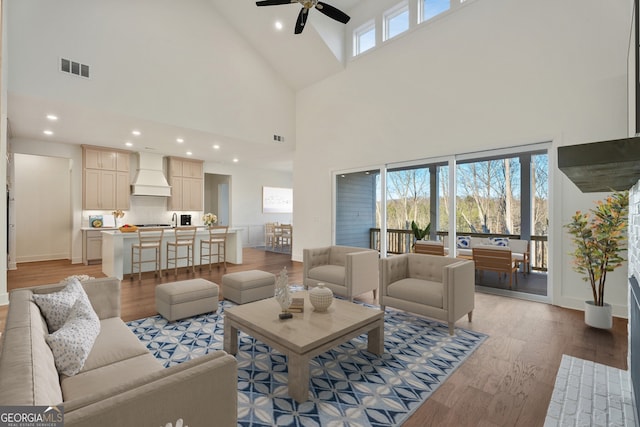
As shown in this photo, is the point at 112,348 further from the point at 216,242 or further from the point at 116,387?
the point at 216,242

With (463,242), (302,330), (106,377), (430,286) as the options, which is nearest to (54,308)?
(106,377)

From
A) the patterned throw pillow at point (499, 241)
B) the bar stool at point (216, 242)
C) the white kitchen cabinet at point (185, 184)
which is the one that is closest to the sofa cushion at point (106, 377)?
the bar stool at point (216, 242)

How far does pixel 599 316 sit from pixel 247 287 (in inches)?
162

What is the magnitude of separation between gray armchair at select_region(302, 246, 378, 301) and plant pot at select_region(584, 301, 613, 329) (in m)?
2.43

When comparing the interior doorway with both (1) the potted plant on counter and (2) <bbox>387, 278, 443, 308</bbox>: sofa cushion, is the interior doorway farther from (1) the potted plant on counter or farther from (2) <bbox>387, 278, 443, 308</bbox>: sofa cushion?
(1) the potted plant on counter

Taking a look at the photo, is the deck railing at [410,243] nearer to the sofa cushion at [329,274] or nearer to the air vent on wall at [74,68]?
the sofa cushion at [329,274]

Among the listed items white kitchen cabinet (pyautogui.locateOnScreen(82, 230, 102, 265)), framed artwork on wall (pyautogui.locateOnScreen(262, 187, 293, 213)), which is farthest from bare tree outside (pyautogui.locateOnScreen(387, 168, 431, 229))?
white kitchen cabinet (pyautogui.locateOnScreen(82, 230, 102, 265))

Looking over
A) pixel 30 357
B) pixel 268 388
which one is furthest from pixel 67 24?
pixel 268 388

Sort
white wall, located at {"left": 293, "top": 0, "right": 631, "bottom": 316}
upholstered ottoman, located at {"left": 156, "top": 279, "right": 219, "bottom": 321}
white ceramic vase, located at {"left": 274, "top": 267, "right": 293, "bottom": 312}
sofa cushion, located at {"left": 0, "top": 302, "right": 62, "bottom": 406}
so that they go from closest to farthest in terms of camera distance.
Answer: sofa cushion, located at {"left": 0, "top": 302, "right": 62, "bottom": 406}, white ceramic vase, located at {"left": 274, "top": 267, "right": 293, "bottom": 312}, upholstered ottoman, located at {"left": 156, "top": 279, "right": 219, "bottom": 321}, white wall, located at {"left": 293, "top": 0, "right": 631, "bottom": 316}

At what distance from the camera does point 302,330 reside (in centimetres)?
225

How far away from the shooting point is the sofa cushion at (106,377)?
142 cm

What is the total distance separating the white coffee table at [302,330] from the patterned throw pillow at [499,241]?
3.25m

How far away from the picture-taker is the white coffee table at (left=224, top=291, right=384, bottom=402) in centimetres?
199

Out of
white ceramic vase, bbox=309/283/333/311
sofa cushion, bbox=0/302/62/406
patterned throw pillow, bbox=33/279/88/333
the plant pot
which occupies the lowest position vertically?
the plant pot
